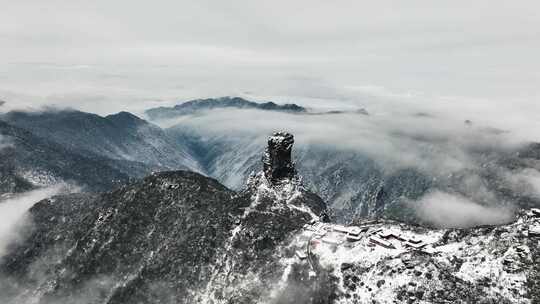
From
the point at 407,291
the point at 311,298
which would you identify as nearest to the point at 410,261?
the point at 407,291

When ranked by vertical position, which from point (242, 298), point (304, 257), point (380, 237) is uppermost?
point (380, 237)

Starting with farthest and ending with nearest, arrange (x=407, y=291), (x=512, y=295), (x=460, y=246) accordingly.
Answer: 1. (x=460, y=246)
2. (x=407, y=291)
3. (x=512, y=295)

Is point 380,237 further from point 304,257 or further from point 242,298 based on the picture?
point 242,298

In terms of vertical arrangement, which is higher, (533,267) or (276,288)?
(533,267)

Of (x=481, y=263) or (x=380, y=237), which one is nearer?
(x=481, y=263)

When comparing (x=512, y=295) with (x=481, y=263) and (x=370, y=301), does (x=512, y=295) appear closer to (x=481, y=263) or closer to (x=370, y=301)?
(x=481, y=263)

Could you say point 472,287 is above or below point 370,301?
above

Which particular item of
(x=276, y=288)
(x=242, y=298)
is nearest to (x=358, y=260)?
(x=276, y=288)

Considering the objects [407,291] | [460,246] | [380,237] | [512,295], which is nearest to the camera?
[512,295]

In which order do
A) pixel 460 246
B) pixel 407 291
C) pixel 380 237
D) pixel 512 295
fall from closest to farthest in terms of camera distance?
1. pixel 512 295
2. pixel 407 291
3. pixel 460 246
4. pixel 380 237
